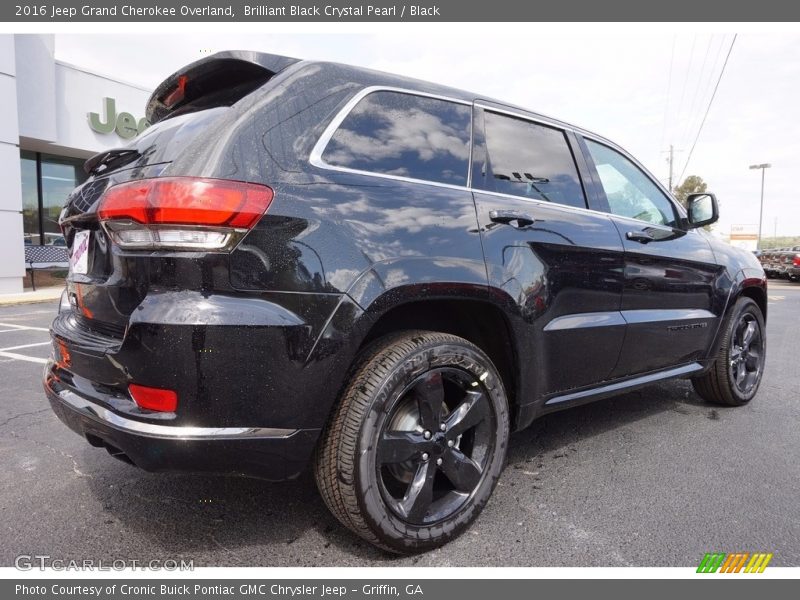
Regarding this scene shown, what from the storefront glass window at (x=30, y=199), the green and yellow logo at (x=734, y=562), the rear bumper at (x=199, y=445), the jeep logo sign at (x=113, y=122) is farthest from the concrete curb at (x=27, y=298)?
the green and yellow logo at (x=734, y=562)

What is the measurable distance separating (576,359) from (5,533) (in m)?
2.57

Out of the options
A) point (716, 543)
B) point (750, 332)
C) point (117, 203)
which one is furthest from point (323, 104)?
point (750, 332)

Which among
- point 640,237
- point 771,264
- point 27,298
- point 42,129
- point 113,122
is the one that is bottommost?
point 27,298

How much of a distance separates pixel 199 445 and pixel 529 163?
200 cm

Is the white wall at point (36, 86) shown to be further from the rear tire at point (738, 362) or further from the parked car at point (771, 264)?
the parked car at point (771, 264)

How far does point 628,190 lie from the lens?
11.2 ft

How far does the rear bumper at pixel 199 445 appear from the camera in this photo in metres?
1.75

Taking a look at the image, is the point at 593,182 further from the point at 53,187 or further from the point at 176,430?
the point at 53,187

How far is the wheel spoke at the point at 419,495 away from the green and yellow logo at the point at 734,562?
3.39 ft

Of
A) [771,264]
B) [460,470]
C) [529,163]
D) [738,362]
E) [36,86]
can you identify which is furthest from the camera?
[771,264]

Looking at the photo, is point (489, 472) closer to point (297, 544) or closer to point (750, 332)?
point (297, 544)

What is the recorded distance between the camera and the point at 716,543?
2203mm

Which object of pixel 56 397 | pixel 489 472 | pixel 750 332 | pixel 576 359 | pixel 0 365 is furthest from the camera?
pixel 0 365

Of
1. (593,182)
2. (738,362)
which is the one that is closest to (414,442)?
(593,182)
